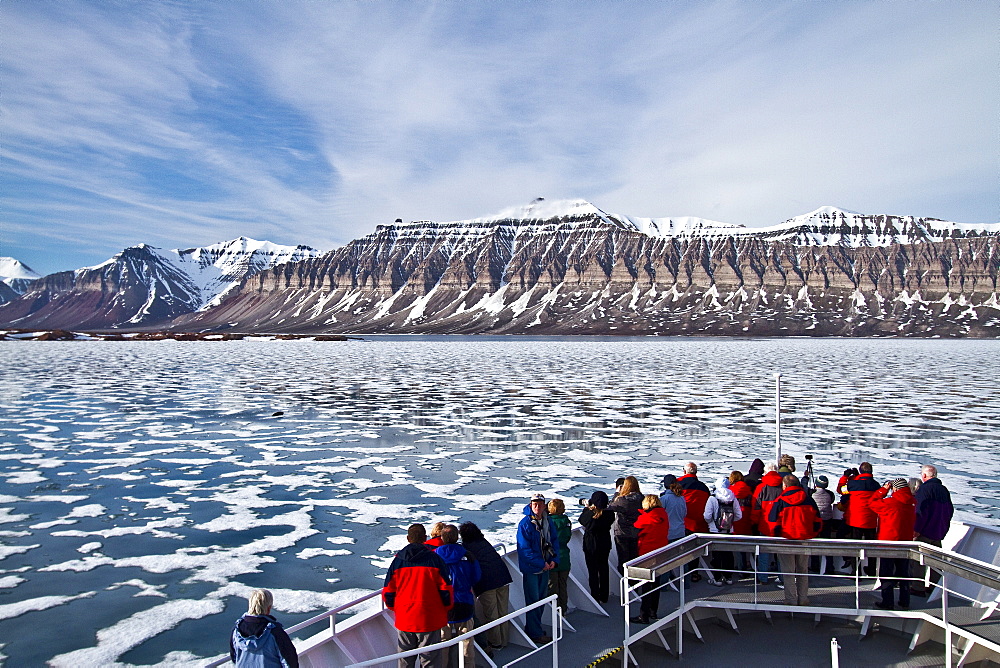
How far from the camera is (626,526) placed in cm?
830

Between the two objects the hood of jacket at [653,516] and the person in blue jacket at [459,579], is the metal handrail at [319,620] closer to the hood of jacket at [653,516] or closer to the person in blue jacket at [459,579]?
the person in blue jacket at [459,579]

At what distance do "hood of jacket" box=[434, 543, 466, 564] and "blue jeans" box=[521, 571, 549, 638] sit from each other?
4.27 feet

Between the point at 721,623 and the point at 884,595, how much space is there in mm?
1893

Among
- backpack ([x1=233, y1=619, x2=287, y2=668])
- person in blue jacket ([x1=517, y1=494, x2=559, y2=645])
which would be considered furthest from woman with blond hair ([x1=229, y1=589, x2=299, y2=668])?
person in blue jacket ([x1=517, y1=494, x2=559, y2=645])

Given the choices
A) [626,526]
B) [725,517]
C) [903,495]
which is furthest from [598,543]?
[903,495]

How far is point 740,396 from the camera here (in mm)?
34281

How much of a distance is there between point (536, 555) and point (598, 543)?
45.9 inches

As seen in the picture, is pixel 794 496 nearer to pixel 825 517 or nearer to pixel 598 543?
pixel 825 517

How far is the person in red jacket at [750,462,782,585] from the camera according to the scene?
340 inches

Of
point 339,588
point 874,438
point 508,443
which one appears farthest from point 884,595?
point 874,438

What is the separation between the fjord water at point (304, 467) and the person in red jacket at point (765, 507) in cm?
473

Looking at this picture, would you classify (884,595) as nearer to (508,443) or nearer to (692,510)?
(692,510)

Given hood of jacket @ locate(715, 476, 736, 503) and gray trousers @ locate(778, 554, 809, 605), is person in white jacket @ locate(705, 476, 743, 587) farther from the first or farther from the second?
gray trousers @ locate(778, 554, 809, 605)

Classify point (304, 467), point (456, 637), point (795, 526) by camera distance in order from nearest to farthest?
point (456, 637) → point (795, 526) → point (304, 467)
